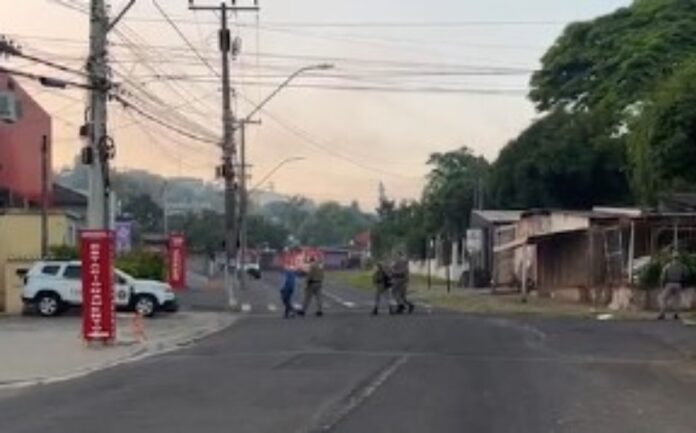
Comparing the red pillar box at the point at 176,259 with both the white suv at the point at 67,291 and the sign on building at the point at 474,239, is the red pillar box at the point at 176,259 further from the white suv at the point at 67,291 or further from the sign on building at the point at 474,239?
the white suv at the point at 67,291

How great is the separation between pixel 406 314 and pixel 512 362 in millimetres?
16475

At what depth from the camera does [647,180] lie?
41781 mm

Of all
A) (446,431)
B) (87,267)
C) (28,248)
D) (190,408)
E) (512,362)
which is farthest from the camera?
(28,248)

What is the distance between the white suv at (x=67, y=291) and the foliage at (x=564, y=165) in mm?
31678

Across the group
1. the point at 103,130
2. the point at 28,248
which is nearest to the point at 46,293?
the point at 28,248

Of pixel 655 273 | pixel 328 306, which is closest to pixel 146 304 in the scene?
pixel 328 306

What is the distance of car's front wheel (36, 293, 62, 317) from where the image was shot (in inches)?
1726

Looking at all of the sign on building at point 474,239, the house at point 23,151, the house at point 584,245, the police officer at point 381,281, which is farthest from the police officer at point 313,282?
the house at point 23,151

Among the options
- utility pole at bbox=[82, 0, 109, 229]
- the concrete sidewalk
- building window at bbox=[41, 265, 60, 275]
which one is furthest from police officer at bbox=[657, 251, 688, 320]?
building window at bbox=[41, 265, 60, 275]

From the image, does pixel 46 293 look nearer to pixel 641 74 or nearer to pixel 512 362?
pixel 512 362

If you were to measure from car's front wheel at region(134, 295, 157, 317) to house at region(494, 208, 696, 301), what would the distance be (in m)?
14.2

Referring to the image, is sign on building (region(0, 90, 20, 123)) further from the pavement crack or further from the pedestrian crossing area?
the pavement crack

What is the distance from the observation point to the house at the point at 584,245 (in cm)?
4441

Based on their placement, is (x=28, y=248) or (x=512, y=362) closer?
(x=512, y=362)
